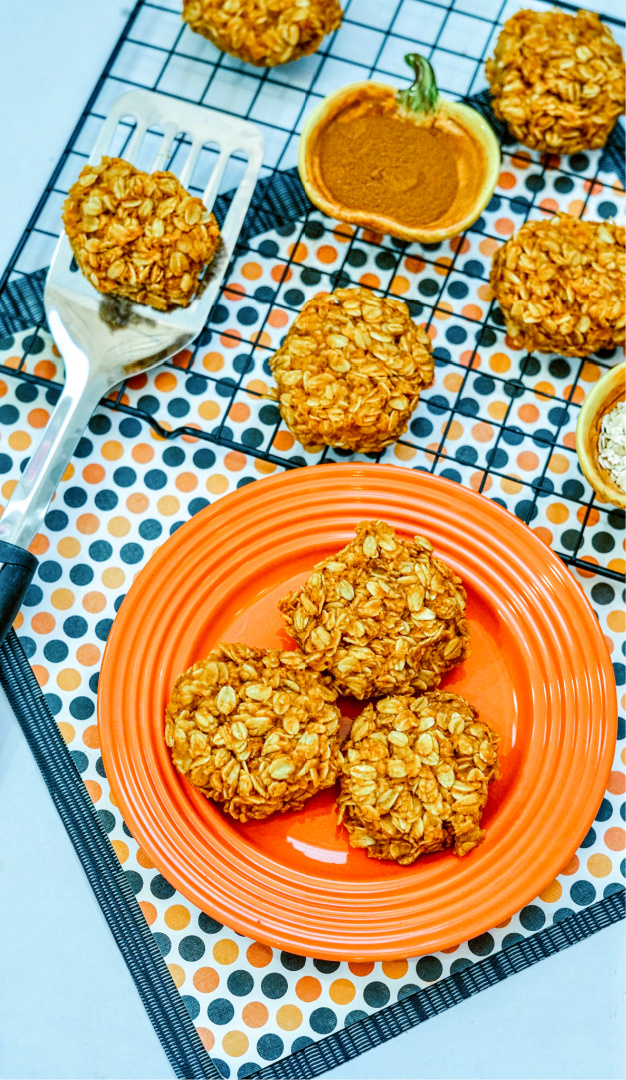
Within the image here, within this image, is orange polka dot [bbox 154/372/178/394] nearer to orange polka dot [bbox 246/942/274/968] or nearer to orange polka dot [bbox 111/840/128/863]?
orange polka dot [bbox 111/840/128/863]

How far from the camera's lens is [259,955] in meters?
1.46

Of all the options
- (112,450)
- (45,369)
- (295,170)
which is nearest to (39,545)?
(112,450)

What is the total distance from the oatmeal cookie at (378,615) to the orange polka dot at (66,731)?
40 centimetres

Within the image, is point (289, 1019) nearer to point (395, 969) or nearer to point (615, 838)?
point (395, 969)

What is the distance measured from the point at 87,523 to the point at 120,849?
0.52 meters

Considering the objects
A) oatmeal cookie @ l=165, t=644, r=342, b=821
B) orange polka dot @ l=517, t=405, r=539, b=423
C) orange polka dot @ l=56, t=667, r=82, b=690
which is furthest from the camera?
orange polka dot @ l=517, t=405, r=539, b=423

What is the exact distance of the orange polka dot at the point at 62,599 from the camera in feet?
5.13

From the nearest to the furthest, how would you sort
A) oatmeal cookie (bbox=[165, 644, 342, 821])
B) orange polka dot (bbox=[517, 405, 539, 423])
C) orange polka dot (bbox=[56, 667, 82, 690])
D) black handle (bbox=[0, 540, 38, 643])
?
oatmeal cookie (bbox=[165, 644, 342, 821]) → black handle (bbox=[0, 540, 38, 643]) → orange polka dot (bbox=[56, 667, 82, 690]) → orange polka dot (bbox=[517, 405, 539, 423])

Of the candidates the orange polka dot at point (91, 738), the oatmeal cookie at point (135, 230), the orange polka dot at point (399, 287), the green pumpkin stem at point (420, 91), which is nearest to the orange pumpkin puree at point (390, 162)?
the green pumpkin stem at point (420, 91)

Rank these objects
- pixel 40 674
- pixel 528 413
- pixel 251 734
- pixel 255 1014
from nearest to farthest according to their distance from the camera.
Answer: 1. pixel 251 734
2. pixel 255 1014
3. pixel 40 674
4. pixel 528 413

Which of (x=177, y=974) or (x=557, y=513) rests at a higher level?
(x=557, y=513)

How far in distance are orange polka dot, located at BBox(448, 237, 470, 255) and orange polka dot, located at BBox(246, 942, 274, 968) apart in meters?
1.20

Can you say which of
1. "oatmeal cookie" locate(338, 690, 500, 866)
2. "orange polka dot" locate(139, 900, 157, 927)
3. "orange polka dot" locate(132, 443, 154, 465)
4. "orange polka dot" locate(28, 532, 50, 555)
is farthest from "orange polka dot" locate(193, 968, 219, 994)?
"orange polka dot" locate(132, 443, 154, 465)

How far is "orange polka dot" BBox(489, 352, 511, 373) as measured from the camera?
166 centimetres
